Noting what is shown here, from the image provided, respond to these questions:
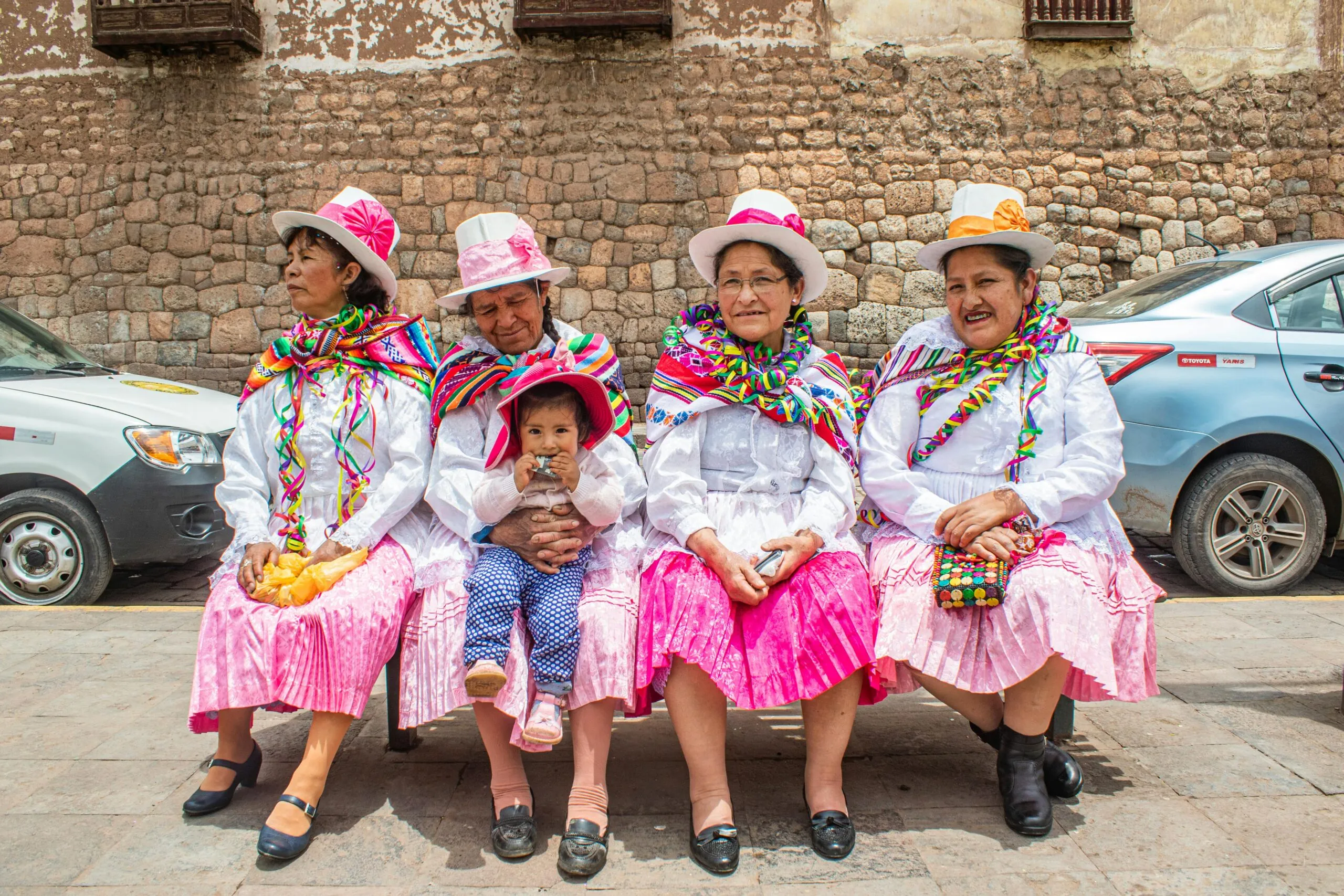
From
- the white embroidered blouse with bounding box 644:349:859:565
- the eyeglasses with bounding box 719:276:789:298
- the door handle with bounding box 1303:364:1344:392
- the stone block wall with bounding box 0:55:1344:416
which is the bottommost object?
the white embroidered blouse with bounding box 644:349:859:565

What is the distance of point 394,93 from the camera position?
11875mm

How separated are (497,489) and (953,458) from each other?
4.57 feet

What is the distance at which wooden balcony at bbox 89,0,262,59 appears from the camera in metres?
11.4

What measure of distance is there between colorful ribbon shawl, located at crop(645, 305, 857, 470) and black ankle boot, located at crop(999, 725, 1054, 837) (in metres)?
0.91

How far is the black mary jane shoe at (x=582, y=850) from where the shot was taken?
2463mm

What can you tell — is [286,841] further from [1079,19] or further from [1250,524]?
[1079,19]

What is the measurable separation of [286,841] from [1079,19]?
1205 cm

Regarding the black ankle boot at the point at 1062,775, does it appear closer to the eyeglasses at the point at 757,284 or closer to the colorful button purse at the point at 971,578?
the colorful button purse at the point at 971,578

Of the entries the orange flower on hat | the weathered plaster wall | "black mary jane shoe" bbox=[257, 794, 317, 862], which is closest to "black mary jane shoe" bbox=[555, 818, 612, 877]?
"black mary jane shoe" bbox=[257, 794, 317, 862]

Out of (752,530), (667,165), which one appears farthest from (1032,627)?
(667,165)

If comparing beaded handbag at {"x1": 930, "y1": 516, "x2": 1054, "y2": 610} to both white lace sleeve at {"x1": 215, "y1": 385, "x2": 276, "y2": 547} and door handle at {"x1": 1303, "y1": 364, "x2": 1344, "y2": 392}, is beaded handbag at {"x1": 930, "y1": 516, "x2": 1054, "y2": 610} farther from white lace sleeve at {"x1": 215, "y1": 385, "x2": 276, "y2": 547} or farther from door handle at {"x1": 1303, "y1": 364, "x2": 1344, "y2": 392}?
door handle at {"x1": 1303, "y1": 364, "x2": 1344, "y2": 392}

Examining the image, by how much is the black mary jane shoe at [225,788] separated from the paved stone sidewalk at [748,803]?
0.05 metres

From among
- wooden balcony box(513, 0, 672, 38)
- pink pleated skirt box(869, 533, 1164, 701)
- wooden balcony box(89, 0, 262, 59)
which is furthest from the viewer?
wooden balcony box(89, 0, 262, 59)

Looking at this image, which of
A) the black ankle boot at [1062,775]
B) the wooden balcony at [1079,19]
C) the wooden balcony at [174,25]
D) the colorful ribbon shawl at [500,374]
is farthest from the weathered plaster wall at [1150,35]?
the black ankle boot at [1062,775]
